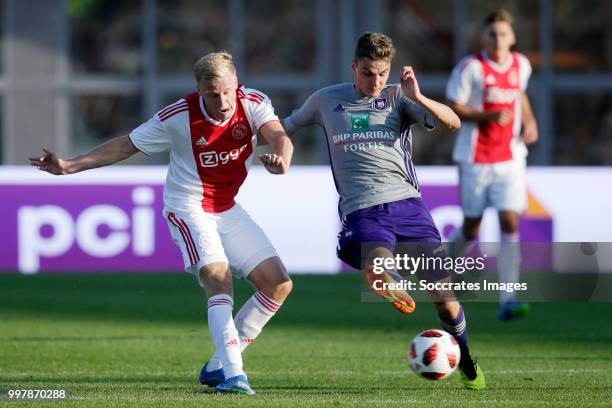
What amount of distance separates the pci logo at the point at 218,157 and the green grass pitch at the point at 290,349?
4.35 feet

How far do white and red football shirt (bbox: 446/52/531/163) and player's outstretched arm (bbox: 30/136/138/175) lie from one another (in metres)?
4.34

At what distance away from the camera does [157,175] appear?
14.4 m

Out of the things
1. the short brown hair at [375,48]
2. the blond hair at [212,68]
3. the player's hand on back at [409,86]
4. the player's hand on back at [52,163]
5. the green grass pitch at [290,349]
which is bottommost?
the green grass pitch at [290,349]

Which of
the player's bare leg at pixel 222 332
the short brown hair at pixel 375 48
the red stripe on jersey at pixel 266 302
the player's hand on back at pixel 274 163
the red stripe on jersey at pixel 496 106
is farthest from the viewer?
the red stripe on jersey at pixel 496 106

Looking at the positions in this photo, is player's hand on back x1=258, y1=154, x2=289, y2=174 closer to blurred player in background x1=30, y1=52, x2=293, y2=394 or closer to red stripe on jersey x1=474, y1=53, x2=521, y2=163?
blurred player in background x1=30, y1=52, x2=293, y2=394

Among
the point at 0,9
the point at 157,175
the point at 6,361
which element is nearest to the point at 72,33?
the point at 0,9

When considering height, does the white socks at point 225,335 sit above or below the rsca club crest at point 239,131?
below

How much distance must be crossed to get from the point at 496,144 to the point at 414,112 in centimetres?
384

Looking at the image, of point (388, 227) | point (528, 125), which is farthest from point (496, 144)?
point (388, 227)

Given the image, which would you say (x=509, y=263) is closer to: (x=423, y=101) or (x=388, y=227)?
(x=388, y=227)

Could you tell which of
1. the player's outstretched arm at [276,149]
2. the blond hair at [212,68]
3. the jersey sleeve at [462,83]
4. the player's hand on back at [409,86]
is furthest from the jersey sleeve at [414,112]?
the jersey sleeve at [462,83]

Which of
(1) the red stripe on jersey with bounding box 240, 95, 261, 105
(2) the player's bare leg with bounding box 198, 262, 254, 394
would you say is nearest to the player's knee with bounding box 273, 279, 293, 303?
(2) the player's bare leg with bounding box 198, 262, 254, 394

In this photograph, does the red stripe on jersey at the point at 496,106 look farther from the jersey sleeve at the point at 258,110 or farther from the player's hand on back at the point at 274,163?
the player's hand on back at the point at 274,163

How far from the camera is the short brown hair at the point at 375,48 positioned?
6793 mm
